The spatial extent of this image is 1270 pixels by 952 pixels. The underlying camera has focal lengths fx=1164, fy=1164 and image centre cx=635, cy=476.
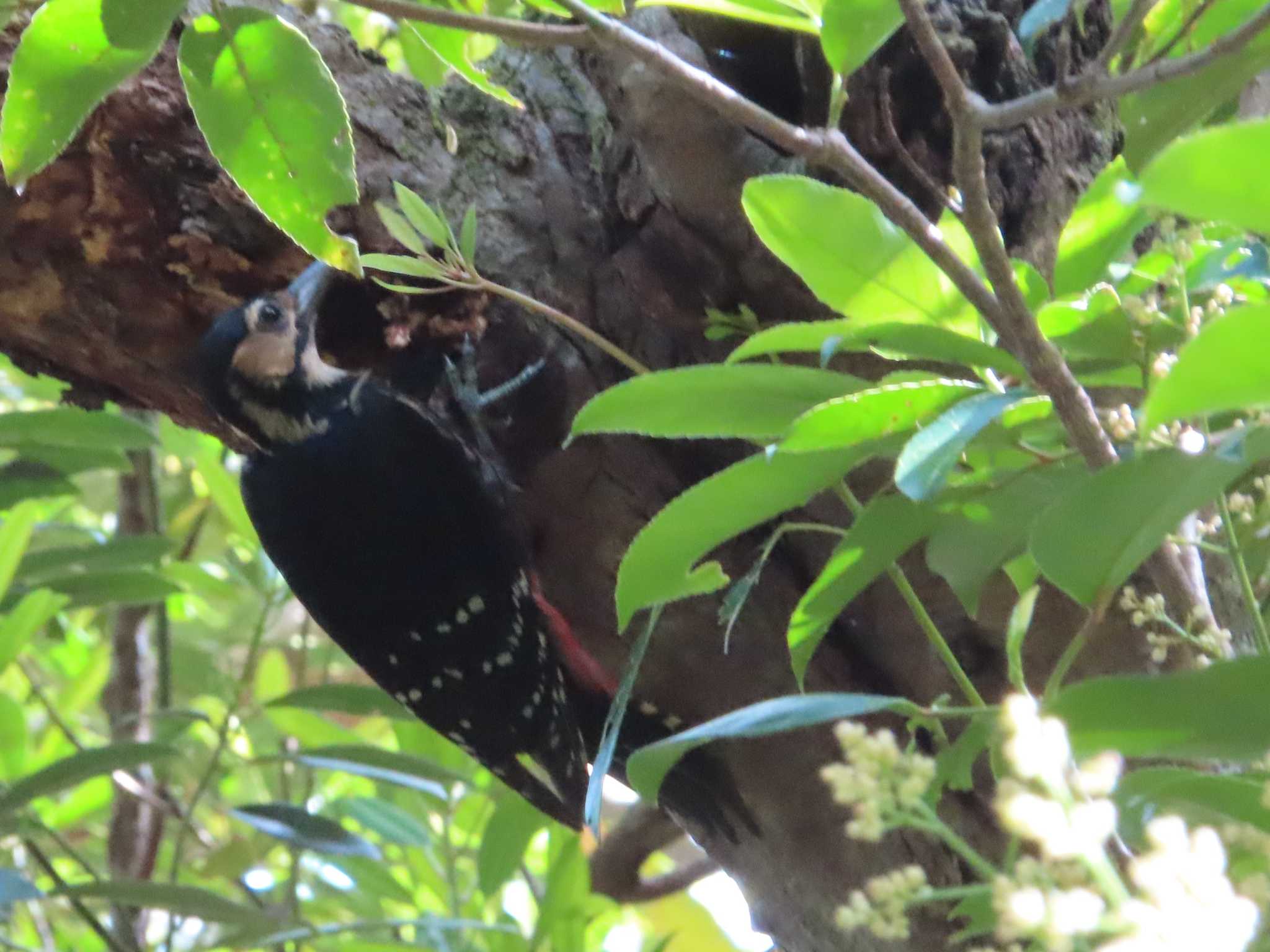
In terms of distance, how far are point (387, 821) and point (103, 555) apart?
0.57 meters

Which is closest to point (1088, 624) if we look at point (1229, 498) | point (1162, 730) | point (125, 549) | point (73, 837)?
point (1162, 730)

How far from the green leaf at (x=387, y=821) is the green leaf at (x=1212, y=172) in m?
1.51

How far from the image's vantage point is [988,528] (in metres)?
0.72

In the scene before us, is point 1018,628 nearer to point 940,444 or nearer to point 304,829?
point 940,444

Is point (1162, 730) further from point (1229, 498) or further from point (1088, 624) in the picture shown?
point (1229, 498)

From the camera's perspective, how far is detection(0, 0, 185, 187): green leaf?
2.01 ft

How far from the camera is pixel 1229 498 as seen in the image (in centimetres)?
68

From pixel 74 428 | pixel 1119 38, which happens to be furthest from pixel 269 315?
pixel 1119 38

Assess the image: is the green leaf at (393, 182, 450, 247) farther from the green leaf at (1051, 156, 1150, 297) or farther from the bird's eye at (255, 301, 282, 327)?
the green leaf at (1051, 156, 1150, 297)

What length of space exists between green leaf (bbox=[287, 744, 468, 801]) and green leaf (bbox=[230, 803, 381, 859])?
7 centimetres

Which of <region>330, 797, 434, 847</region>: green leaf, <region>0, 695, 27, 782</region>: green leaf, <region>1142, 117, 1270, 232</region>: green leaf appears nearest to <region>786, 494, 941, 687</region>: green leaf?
<region>1142, 117, 1270, 232</region>: green leaf

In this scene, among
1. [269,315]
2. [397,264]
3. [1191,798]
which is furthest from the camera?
[269,315]

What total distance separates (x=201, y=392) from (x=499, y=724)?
0.59m

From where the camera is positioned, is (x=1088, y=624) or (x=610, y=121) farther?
(x=610, y=121)
